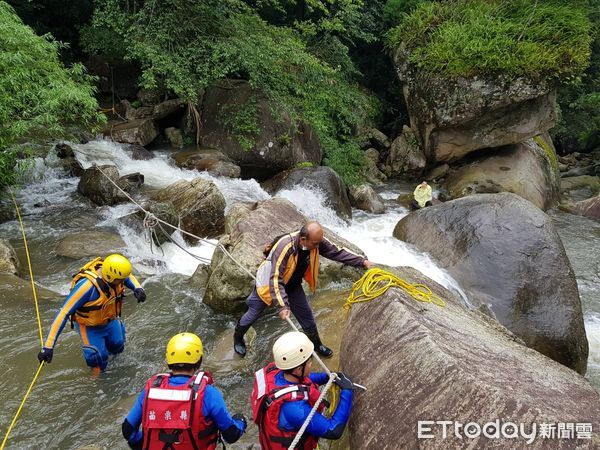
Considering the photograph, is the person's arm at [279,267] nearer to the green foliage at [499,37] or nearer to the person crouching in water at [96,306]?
the person crouching in water at [96,306]

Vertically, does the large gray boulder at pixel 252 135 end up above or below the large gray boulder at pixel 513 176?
above

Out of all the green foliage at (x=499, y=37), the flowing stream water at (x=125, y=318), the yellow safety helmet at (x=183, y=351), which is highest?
the green foliage at (x=499, y=37)

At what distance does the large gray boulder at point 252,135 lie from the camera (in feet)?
47.0

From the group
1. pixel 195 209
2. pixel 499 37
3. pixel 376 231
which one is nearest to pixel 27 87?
pixel 195 209

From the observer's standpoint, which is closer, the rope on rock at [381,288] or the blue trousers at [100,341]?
the rope on rock at [381,288]

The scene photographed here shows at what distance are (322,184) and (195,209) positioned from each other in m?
4.28

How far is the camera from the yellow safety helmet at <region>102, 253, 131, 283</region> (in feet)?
14.9

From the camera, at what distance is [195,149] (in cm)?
1499

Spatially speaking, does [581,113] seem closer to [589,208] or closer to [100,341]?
[589,208]

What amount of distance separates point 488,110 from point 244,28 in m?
9.04

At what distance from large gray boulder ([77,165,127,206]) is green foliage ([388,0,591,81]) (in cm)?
1202

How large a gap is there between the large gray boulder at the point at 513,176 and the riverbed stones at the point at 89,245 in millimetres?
11892

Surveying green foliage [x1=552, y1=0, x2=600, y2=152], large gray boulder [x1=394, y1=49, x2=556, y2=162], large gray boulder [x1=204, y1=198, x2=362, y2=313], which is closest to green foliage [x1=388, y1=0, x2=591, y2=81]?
large gray boulder [x1=394, y1=49, x2=556, y2=162]

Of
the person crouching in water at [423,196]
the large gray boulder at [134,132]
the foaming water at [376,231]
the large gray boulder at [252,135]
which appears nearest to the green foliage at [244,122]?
the large gray boulder at [252,135]
